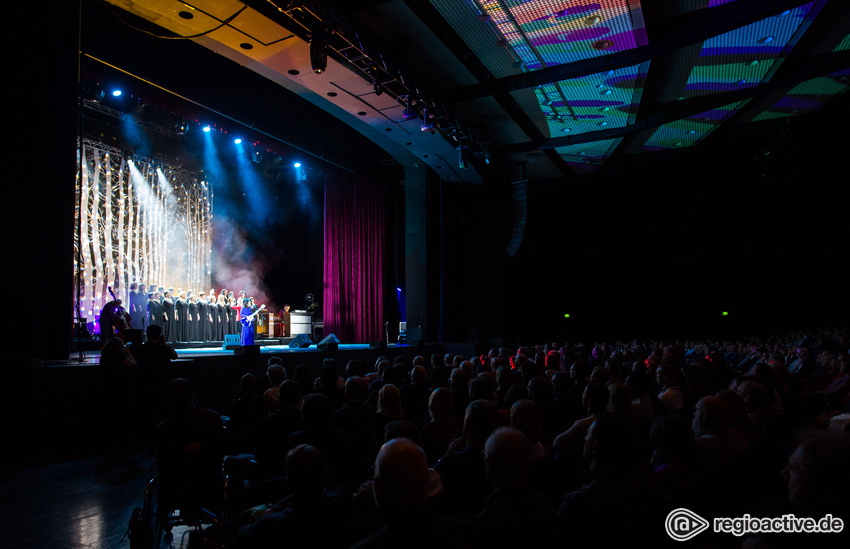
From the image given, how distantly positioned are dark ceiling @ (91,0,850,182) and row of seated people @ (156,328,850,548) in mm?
4929

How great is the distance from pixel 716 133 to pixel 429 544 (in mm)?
13916

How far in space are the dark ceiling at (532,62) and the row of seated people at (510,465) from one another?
194 inches

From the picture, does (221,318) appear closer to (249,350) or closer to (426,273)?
(426,273)

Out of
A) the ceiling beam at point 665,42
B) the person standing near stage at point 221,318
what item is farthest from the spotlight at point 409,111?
the person standing near stage at point 221,318

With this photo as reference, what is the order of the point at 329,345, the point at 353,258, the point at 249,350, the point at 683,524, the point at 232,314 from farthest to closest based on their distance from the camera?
the point at 353,258 → the point at 232,314 → the point at 329,345 → the point at 249,350 → the point at 683,524

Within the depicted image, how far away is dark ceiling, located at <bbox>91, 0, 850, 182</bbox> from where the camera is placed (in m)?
7.00

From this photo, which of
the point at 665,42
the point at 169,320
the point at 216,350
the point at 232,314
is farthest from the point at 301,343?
the point at 665,42

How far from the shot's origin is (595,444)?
2.01m

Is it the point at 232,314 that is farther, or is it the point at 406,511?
the point at 232,314

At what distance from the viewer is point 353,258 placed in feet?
50.2

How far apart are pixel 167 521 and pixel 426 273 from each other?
36.7ft

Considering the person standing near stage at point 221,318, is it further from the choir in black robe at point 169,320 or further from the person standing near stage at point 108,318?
the person standing near stage at point 108,318

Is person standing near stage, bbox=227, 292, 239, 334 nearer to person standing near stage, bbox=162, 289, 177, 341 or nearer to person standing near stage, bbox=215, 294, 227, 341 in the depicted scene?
person standing near stage, bbox=215, 294, 227, 341

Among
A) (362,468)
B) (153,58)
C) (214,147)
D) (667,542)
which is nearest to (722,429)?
(667,542)
